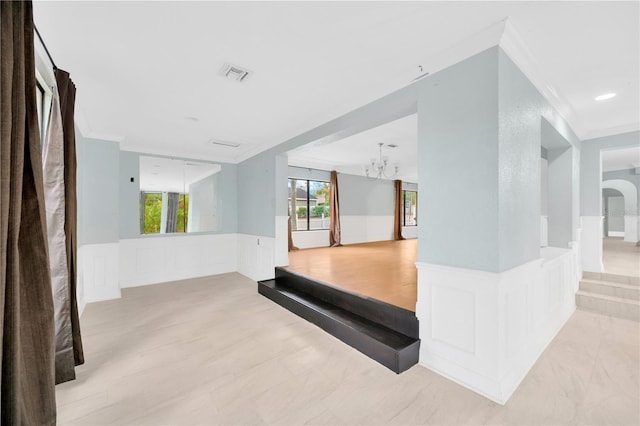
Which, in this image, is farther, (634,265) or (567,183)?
(634,265)

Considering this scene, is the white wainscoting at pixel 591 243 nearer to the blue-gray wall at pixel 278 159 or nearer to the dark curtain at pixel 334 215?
the blue-gray wall at pixel 278 159

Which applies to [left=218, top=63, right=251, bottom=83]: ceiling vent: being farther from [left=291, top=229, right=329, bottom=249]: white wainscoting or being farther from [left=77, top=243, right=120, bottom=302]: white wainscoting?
[left=291, top=229, right=329, bottom=249]: white wainscoting

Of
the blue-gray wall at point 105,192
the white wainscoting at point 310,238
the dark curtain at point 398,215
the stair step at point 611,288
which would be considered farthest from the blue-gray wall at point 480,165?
the dark curtain at point 398,215

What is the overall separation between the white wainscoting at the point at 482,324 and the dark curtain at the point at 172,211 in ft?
15.9

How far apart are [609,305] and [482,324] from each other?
292 centimetres

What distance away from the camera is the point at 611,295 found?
3625mm

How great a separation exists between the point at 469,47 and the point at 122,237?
5693 mm

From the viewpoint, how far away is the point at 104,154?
424cm

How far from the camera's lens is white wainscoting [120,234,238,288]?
16.1 ft

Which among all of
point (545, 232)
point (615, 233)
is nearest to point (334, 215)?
point (545, 232)

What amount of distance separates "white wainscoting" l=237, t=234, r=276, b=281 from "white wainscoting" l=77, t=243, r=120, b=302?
85.1 inches

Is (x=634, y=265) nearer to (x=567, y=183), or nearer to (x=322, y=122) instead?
(x=567, y=183)

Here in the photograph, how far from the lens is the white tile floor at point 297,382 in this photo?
1.75 m

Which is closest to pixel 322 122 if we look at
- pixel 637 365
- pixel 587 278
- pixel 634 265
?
pixel 637 365
